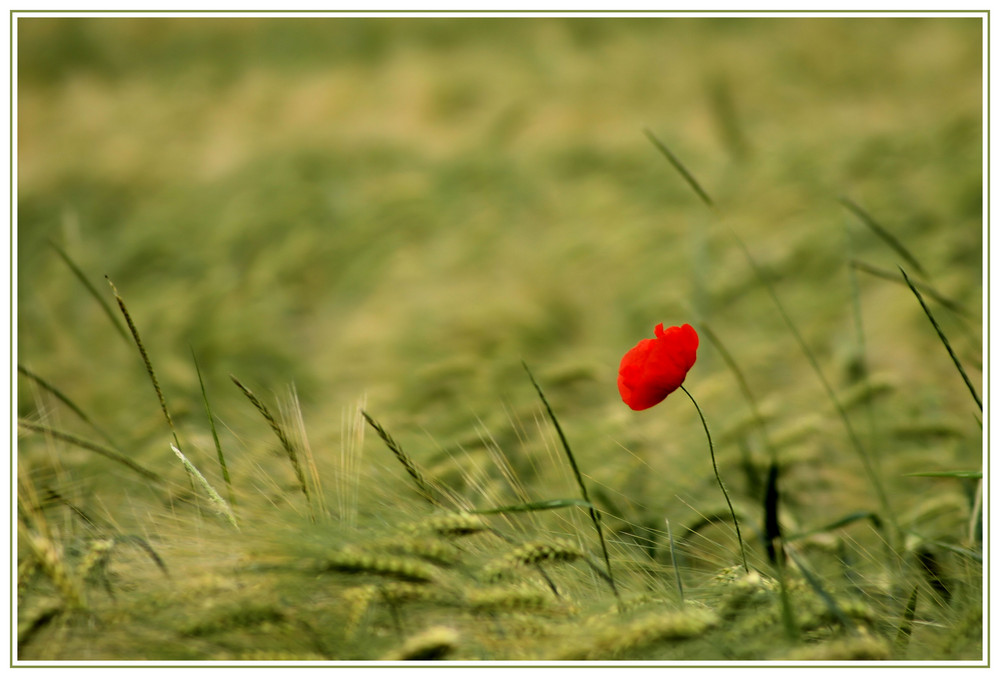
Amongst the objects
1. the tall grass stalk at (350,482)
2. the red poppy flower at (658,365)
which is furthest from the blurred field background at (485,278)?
the red poppy flower at (658,365)

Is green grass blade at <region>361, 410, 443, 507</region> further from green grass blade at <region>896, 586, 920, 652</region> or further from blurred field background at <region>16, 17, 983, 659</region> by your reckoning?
green grass blade at <region>896, 586, 920, 652</region>

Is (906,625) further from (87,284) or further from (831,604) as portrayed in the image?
(87,284)

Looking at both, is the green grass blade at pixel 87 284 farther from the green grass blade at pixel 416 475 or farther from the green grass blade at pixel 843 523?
the green grass blade at pixel 843 523

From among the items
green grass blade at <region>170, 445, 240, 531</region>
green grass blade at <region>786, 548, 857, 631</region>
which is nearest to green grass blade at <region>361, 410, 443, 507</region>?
green grass blade at <region>170, 445, 240, 531</region>

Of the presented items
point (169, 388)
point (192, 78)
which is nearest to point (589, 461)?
point (169, 388)
